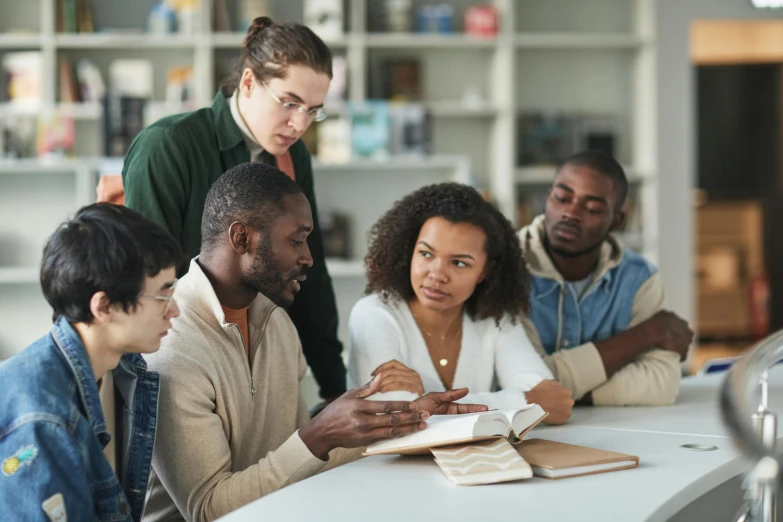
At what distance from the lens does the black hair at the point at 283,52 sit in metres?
2.13

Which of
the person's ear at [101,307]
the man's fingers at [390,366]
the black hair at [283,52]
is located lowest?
the man's fingers at [390,366]

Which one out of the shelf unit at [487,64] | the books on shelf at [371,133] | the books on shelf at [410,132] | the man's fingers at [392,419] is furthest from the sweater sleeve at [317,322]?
the shelf unit at [487,64]

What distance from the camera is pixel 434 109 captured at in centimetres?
556

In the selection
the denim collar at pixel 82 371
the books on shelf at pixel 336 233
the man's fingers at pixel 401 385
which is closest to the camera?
the denim collar at pixel 82 371

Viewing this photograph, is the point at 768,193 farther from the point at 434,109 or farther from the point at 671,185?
the point at 434,109

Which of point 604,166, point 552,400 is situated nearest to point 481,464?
point 552,400

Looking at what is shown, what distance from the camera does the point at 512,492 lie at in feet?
4.93

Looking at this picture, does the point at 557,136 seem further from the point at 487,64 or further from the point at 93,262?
the point at 93,262

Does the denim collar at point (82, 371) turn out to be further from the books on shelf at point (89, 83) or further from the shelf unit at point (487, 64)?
the books on shelf at point (89, 83)

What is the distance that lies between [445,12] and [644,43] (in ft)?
3.81

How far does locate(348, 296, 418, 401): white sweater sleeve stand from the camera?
204 centimetres

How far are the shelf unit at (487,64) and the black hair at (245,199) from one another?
3443mm

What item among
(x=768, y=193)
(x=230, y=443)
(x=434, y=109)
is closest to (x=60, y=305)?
(x=230, y=443)

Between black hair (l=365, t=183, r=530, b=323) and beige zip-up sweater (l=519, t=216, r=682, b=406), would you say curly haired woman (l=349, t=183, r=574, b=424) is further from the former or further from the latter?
beige zip-up sweater (l=519, t=216, r=682, b=406)
